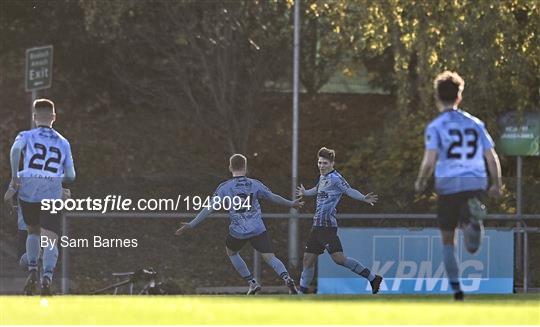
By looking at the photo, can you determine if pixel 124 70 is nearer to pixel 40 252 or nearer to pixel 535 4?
pixel 535 4

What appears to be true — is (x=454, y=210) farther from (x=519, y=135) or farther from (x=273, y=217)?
(x=519, y=135)

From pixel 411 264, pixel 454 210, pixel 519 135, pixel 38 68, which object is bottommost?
pixel 411 264

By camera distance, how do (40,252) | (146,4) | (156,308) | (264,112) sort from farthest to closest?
(264,112)
(146,4)
(40,252)
(156,308)

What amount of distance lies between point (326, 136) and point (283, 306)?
787 inches


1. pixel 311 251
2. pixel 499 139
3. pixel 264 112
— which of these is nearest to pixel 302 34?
pixel 264 112

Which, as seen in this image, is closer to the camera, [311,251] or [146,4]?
[311,251]

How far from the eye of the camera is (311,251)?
21.1 metres

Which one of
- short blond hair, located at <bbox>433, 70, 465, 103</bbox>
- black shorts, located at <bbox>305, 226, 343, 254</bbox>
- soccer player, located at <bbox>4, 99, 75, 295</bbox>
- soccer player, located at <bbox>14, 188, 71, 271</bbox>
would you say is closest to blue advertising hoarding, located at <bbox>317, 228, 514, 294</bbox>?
black shorts, located at <bbox>305, 226, 343, 254</bbox>

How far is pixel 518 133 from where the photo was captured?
27.0 meters

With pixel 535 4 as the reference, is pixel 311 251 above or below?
below

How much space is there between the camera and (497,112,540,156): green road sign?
88.2 ft

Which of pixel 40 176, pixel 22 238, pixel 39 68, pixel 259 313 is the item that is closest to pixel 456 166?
pixel 259 313

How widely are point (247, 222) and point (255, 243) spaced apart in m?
0.30

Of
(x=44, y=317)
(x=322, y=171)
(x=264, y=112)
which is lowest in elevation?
(x=44, y=317)
